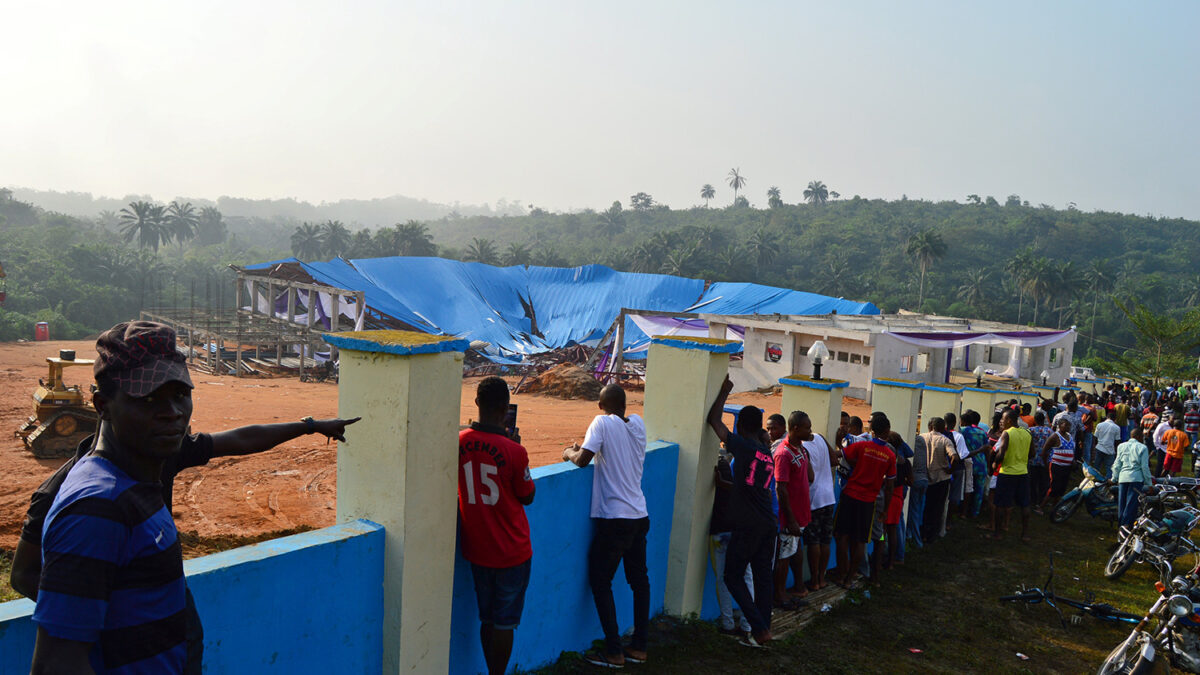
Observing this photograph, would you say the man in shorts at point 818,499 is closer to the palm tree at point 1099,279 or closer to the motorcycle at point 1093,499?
the motorcycle at point 1093,499

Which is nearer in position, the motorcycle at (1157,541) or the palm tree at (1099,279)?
the motorcycle at (1157,541)

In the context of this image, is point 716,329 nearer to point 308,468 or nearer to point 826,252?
point 308,468

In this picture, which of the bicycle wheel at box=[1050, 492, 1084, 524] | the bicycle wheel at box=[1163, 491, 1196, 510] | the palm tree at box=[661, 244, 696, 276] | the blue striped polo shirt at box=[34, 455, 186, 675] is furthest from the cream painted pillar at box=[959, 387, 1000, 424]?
the palm tree at box=[661, 244, 696, 276]

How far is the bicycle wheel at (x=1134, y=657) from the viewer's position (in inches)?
194

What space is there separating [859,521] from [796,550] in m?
1.08

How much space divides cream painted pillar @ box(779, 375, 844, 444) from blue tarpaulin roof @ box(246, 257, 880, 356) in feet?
81.4

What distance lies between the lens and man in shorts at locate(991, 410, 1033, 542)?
9297mm

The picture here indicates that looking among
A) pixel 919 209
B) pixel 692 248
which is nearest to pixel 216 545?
pixel 692 248

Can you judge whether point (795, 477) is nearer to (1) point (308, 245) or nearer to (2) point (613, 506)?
(2) point (613, 506)

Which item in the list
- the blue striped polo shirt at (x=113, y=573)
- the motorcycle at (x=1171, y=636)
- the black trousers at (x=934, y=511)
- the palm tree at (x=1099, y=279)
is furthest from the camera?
the palm tree at (x=1099, y=279)

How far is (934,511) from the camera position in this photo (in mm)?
9320

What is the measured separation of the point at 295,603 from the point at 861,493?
5.38 meters

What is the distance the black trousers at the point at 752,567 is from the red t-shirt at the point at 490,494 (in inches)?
86.6

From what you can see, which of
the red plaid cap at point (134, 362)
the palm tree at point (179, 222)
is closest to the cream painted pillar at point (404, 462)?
the red plaid cap at point (134, 362)
